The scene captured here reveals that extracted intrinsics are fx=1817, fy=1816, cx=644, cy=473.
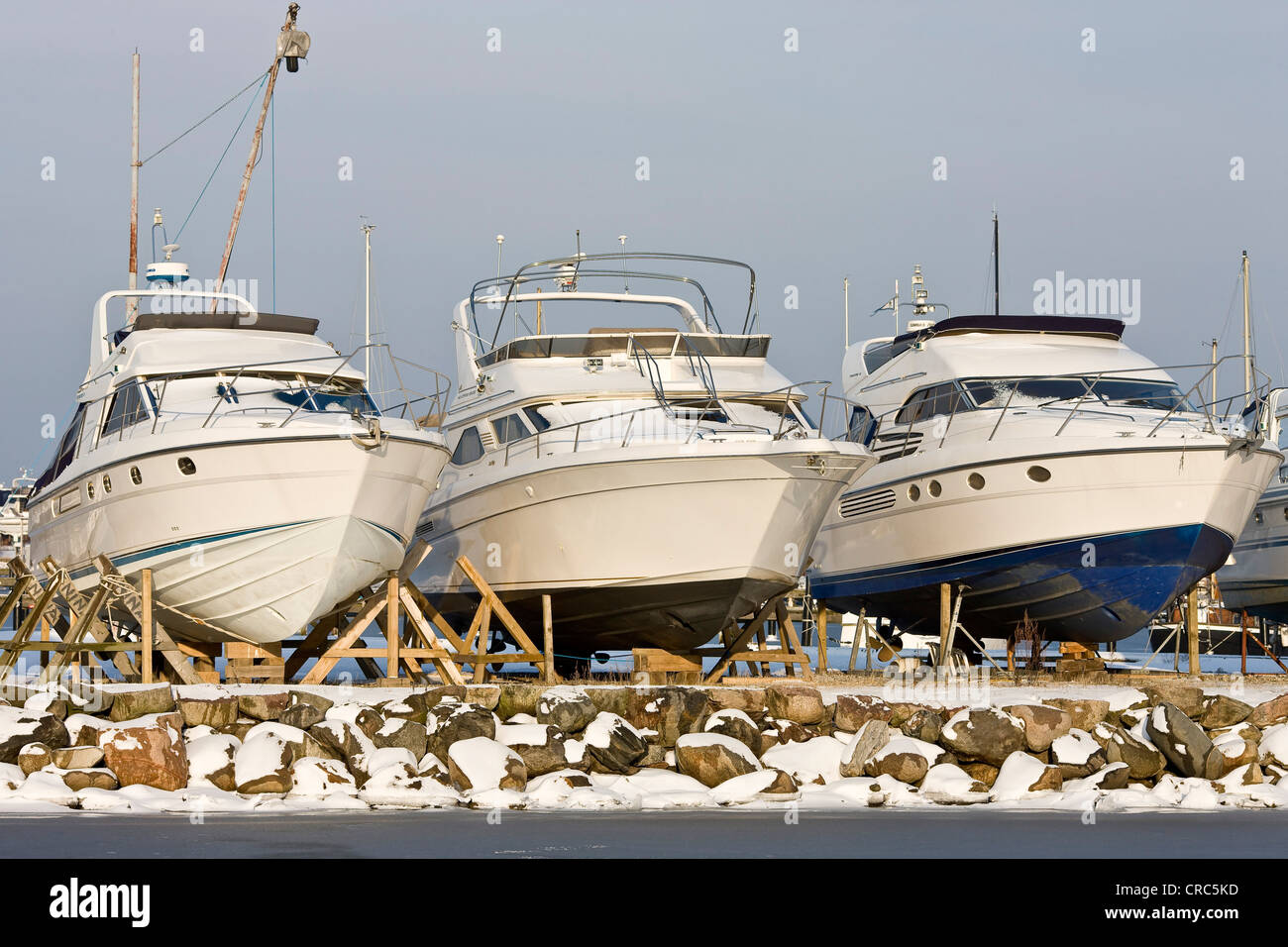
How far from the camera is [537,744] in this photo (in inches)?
695

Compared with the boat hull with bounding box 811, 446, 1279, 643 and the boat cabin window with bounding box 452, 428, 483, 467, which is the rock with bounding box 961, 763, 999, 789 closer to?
the boat hull with bounding box 811, 446, 1279, 643

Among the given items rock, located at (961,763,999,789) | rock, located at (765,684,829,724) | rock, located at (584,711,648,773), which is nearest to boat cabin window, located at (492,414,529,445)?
rock, located at (765,684,829,724)

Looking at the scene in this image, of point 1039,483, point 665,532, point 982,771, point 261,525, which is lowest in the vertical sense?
point 982,771

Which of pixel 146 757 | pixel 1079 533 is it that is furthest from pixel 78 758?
pixel 1079 533

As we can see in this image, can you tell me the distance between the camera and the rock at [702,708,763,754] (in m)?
18.3

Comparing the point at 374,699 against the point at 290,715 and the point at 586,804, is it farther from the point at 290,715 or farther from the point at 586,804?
the point at 586,804

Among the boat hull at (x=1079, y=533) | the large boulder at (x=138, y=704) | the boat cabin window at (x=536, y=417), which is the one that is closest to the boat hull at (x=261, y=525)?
the large boulder at (x=138, y=704)

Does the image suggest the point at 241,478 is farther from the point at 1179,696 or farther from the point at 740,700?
the point at 1179,696

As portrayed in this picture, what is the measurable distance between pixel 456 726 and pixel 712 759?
256 centimetres

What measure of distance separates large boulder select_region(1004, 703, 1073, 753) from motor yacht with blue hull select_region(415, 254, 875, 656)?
424cm

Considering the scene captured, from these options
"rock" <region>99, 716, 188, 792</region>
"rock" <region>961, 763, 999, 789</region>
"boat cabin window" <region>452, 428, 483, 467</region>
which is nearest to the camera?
"rock" <region>99, 716, 188, 792</region>

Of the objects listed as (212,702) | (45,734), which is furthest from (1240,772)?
(45,734)

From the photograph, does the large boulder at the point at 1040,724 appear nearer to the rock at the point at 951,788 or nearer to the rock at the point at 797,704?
the rock at the point at 951,788

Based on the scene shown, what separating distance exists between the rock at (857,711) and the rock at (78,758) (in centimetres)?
743
